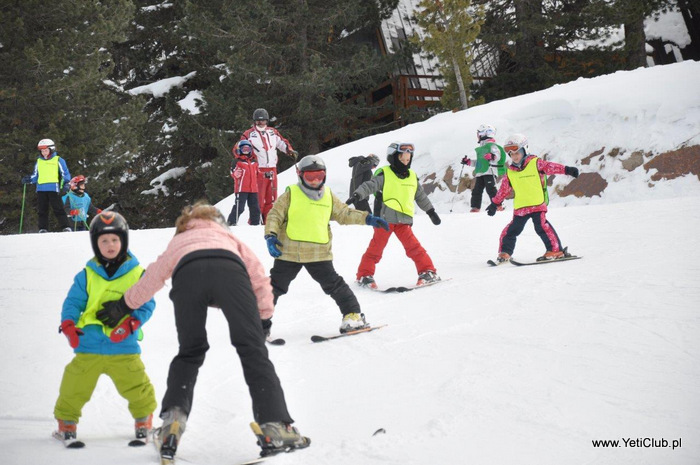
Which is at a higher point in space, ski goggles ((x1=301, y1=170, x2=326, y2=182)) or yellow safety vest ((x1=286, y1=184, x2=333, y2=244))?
ski goggles ((x1=301, y1=170, x2=326, y2=182))

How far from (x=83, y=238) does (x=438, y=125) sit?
8.75 metres

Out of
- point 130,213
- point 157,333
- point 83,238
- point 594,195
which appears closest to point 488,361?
point 157,333

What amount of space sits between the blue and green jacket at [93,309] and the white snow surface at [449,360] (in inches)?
18.6

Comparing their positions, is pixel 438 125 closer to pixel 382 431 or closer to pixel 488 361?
pixel 488 361

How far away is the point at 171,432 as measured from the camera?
3002 mm

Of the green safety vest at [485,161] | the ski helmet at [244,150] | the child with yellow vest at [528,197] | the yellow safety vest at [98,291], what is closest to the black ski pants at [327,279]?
the yellow safety vest at [98,291]

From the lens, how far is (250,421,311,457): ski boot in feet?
9.85

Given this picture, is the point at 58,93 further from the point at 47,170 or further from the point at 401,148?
the point at 401,148

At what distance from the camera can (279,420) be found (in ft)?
9.99

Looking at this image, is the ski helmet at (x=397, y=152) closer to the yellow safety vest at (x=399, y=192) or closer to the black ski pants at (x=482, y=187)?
the yellow safety vest at (x=399, y=192)

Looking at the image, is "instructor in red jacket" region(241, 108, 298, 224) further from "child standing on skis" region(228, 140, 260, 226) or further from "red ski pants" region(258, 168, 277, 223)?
"child standing on skis" region(228, 140, 260, 226)

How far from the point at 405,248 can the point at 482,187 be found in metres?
5.09

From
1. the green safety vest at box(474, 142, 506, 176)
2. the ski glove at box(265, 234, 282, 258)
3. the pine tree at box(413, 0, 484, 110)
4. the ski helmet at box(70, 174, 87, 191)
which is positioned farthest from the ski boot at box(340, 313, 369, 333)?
the pine tree at box(413, 0, 484, 110)

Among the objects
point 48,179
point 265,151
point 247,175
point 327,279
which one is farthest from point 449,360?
point 48,179
